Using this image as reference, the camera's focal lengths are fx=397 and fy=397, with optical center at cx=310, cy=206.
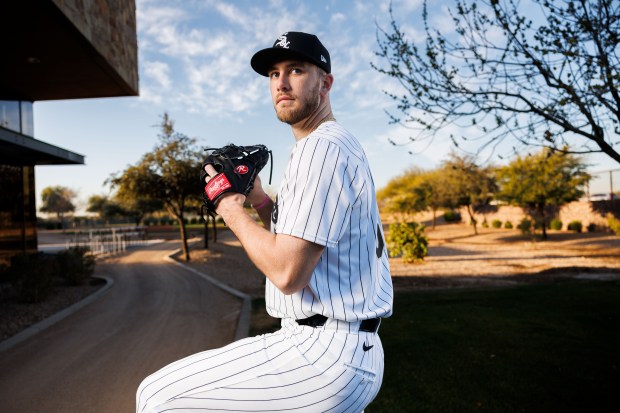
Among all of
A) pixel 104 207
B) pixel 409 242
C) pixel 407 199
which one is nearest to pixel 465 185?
pixel 407 199

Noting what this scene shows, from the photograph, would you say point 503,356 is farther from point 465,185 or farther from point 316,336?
point 465,185

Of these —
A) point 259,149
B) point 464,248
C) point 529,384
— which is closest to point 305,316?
point 259,149

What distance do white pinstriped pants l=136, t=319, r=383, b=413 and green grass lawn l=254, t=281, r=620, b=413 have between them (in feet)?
9.30

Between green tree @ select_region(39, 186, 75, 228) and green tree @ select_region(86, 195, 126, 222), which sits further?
green tree @ select_region(39, 186, 75, 228)

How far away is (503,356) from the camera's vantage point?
5355mm

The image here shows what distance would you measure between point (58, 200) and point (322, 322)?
7935 cm

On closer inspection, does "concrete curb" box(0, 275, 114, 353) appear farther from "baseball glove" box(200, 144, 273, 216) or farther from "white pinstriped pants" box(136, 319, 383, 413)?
"baseball glove" box(200, 144, 273, 216)

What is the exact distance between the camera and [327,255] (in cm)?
151

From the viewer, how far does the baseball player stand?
4.42 ft

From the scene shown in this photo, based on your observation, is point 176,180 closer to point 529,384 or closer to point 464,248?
point 529,384

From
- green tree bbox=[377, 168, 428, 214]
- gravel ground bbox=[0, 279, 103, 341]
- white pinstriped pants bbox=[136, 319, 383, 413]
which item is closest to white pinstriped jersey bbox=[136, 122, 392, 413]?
white pinstriped pants bbox=[136, 319, 383, 413]

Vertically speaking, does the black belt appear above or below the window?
below

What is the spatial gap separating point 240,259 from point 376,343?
708 inches

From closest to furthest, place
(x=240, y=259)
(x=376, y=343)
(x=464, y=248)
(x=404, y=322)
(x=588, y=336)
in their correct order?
(x=376, y=343), (x=588, y=336), (x=404, y=322), (x=240, y=259), (x=464, y=248)
